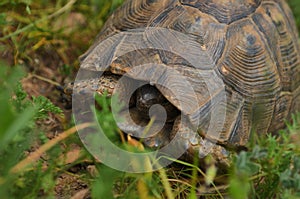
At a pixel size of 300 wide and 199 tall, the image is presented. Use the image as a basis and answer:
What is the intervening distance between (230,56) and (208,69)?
0.16 meters

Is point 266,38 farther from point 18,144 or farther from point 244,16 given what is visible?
point 18,144

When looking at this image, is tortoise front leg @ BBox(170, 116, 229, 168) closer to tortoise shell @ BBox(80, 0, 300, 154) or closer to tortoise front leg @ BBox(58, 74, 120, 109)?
tortoise shell @ BBox(80, 0, 300, 154)

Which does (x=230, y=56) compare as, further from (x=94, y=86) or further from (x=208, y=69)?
(x=94, y=86)

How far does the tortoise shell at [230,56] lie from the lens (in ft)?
8.20

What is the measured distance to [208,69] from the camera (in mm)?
2506

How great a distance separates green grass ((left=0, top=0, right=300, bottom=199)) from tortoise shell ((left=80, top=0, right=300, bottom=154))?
0.25m

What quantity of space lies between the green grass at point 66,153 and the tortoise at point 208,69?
196mm

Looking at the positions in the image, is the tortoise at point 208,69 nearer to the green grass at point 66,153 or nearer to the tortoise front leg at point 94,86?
the tortoise front leg at point 94,86

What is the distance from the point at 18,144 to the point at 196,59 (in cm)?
110

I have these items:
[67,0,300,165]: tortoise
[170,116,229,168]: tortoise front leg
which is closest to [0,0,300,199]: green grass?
[170,116,229,168]: tortoise front leg

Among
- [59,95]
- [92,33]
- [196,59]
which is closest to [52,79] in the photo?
[59,95]

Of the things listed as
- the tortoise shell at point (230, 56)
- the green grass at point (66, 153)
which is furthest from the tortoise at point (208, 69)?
the green grass at point (66, 153)

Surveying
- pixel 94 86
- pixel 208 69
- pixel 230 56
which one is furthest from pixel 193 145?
pixel 94 86

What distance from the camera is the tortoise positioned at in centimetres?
246
